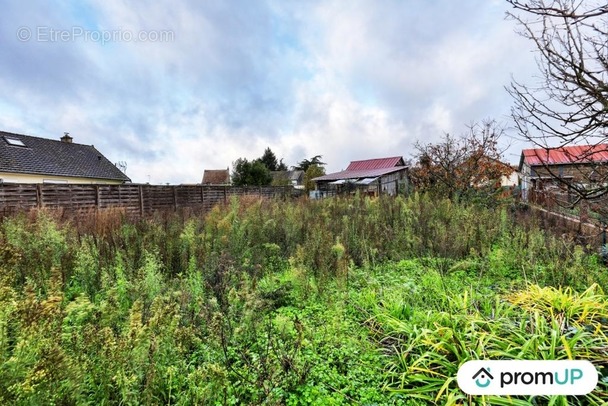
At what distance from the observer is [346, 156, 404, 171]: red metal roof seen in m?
31.8

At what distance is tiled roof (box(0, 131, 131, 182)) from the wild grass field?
18758 millimetres

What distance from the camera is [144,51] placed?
5465mm

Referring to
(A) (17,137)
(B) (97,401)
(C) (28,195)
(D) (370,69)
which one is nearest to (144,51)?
(D) (370,69)

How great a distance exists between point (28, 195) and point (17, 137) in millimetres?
13319

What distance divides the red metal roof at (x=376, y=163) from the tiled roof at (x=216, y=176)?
22072mm

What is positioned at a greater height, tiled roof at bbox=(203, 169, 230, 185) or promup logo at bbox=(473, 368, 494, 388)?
tiled roof at bbox=(203, 169, 230, 185)

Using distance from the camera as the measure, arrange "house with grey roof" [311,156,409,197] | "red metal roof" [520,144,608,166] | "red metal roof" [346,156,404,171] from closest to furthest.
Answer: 1. "red metal roof" [520,144,608,166]
2. "house with grey roof" [311,156,409,197]
3. "red metal roof" [346,156,404,171]

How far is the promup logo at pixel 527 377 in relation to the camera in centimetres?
157

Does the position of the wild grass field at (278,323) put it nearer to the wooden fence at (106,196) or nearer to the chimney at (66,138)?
the wooden fence at (106,196)

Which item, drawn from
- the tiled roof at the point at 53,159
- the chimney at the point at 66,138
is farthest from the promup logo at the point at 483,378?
the chimney at the point at 66,138

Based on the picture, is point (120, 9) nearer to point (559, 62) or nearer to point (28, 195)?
point (559, 62)

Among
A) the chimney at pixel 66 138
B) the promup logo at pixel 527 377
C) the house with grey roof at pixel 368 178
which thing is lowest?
the promup logo at pixel 527 377

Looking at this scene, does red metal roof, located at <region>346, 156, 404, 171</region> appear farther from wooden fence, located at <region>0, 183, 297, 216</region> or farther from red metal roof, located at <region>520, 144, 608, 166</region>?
red metal roof, located at <region>520, 144, 608, 166</region>

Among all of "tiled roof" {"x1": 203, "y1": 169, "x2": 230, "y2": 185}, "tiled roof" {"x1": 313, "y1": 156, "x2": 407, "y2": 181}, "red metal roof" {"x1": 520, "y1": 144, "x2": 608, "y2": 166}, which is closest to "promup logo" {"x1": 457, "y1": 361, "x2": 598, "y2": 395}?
"red metal roof" {"x1": 520, "y1": 144, "x2": 608, "y2": 166}
